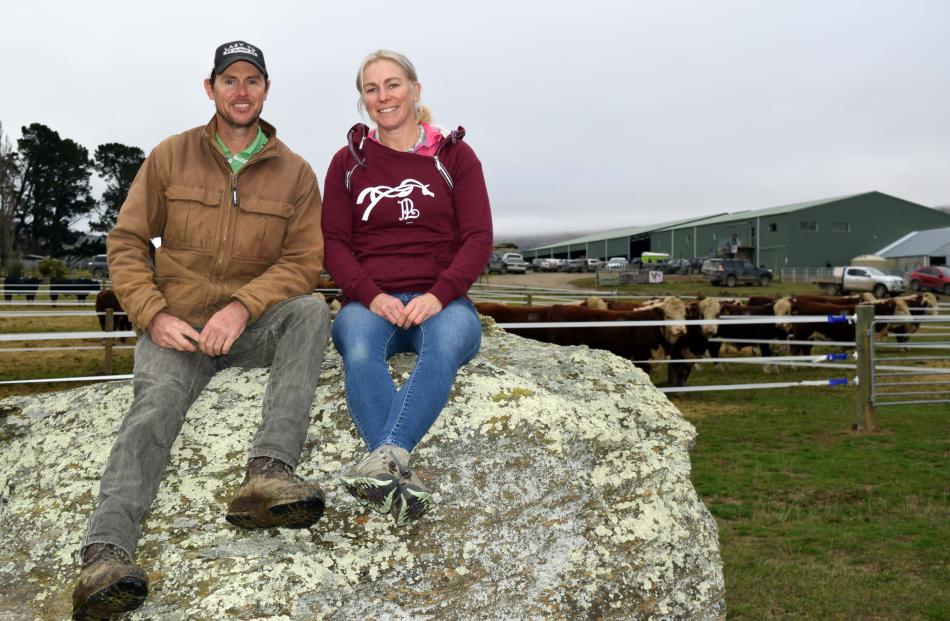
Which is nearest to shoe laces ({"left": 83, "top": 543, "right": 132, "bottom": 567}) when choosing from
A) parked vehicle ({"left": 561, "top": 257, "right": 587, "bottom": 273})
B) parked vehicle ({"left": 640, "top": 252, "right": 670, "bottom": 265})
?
parked vehicle ({"left": 561, "top": 257, "right": 587, "bottom": 273})

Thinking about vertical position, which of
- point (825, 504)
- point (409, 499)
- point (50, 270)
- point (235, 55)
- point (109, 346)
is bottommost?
point (825, 504)

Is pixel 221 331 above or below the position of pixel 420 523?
above

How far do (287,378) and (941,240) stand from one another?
55.1 metres

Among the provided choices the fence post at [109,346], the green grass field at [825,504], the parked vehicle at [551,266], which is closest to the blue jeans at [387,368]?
the green grass field at [825,504]

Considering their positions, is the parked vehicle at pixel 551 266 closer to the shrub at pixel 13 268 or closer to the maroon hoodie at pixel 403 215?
the shrub at pixel 13 268

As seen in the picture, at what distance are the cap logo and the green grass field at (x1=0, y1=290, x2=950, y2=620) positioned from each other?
358cm

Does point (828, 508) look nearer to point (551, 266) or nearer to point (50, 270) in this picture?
point (50, 270)

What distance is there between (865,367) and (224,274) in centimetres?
802

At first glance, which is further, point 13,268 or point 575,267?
point 575,267

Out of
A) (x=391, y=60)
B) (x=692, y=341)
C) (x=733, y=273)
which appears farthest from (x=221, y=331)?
(x=733, y=273)

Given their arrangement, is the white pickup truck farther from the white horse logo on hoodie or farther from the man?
the man

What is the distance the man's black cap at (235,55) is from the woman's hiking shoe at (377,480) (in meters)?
1.71

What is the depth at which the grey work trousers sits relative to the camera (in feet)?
7.71

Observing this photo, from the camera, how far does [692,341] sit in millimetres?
13852
